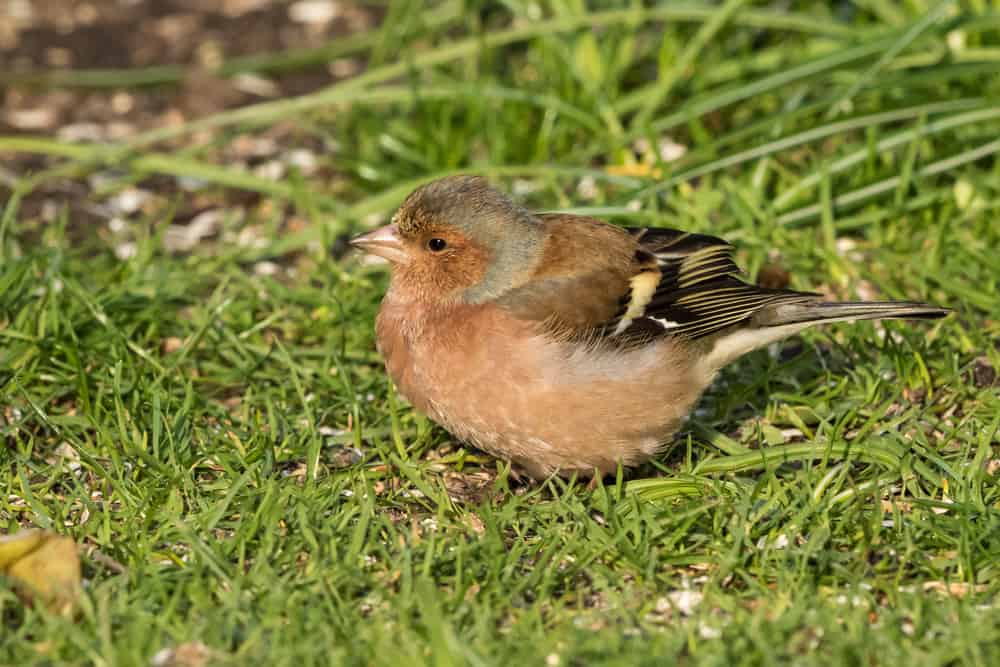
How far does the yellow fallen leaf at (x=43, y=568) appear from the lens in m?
3.06

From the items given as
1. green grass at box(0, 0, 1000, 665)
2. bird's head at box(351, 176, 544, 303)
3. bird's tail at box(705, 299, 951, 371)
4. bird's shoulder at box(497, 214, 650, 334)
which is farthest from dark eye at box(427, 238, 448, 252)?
bird's tail at box(705, 299, 951, 371)


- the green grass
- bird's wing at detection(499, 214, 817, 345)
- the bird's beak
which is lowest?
the green grass

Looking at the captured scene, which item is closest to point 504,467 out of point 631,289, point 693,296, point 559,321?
point 559,321

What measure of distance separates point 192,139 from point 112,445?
9.82 feet

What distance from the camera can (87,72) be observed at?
22.7 feet

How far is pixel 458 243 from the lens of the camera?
403cm

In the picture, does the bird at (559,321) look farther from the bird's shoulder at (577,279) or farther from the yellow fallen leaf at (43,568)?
the yellow fallen leaf at (43,568)

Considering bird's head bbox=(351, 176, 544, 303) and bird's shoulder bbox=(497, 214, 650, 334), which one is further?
bird's head bbox=(351, 176, 544, 303)

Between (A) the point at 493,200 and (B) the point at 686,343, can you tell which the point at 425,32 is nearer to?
(A) the point at 493,200

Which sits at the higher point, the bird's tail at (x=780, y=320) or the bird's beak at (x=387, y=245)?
the bird's beak at (x=387, y=245)

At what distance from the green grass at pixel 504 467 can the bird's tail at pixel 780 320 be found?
0.87 ft

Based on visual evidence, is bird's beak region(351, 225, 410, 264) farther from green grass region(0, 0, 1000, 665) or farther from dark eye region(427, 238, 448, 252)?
green grass region(0, 0, 1000, 665)

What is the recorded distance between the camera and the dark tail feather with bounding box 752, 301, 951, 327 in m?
3.83

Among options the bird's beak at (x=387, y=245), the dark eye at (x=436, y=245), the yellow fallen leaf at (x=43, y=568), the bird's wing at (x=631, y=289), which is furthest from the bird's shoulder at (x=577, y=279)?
the yellow fallen leaf at (x=43, y=568)
